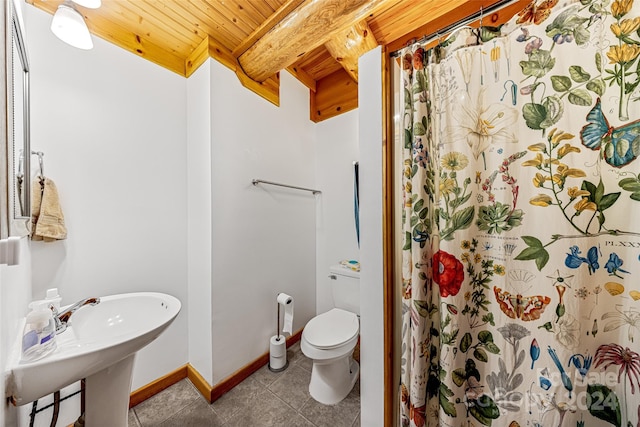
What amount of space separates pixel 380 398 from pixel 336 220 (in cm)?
144

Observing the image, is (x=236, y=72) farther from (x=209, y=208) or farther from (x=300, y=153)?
(x=209, y=208)

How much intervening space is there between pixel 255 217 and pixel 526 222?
159 centimetres

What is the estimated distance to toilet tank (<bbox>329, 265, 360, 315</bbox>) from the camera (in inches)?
71.1

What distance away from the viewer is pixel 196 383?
1552 mm

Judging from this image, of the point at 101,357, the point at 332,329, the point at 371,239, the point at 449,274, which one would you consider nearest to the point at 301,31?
the point at 371,239

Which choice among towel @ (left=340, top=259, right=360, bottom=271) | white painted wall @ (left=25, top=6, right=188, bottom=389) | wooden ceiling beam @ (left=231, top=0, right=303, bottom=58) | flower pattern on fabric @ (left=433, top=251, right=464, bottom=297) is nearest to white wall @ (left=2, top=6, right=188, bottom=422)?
white painted wall @ (left=25, top=6, right=188, bottom=389)

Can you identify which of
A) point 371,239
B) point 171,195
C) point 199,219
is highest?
point 171,195

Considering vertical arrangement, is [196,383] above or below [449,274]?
below

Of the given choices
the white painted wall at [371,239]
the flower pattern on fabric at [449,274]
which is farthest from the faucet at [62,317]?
the flower pattern on fabric at [449,274]

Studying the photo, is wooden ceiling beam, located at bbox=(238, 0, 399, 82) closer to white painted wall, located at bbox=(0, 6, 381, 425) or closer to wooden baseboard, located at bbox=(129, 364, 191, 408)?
white painted wall, located at bbox=(0, 6, 381, 425)

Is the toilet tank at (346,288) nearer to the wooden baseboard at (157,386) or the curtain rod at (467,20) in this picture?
the wooden baseboard at (157,386)

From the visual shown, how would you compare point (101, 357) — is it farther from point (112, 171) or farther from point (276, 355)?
point (276, 355)

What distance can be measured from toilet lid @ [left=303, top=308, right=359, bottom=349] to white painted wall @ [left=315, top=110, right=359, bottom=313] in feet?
1.65

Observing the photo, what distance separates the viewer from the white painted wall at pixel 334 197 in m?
2.13
